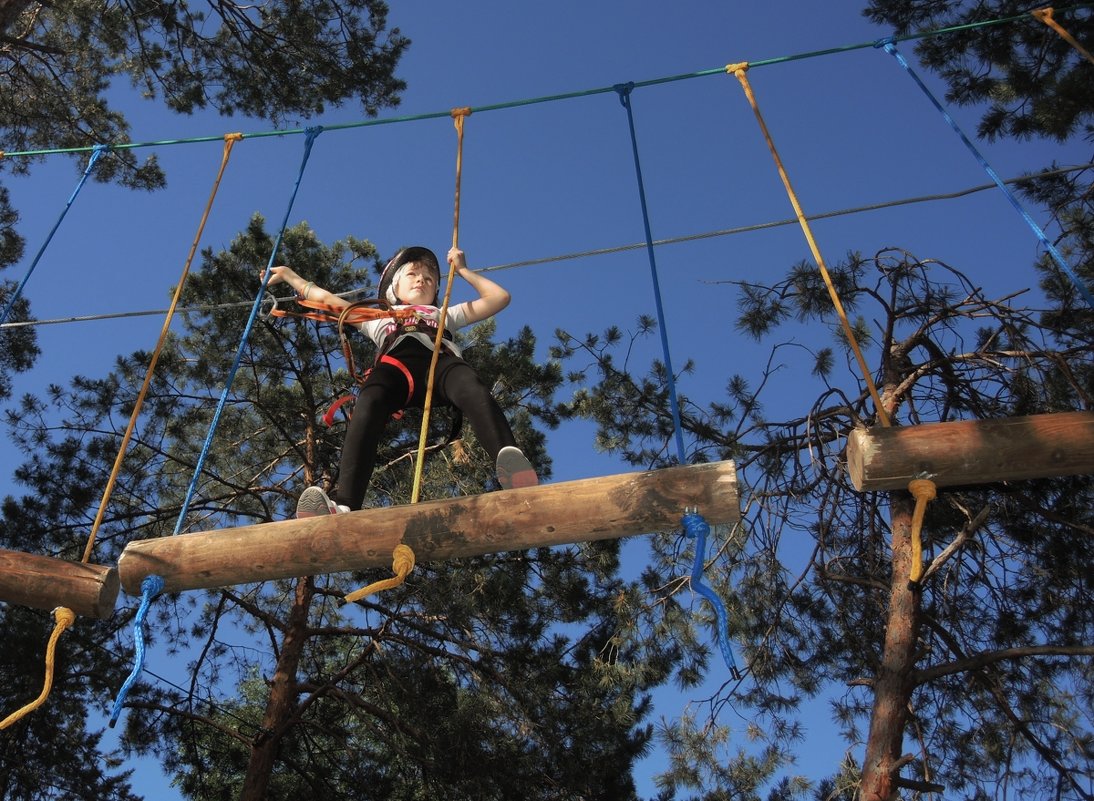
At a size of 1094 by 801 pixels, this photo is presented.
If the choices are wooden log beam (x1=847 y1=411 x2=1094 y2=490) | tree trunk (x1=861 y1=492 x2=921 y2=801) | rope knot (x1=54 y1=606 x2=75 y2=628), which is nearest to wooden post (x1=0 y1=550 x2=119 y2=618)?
rope knot (x1=54 y1=606 x2=75 y2=628)

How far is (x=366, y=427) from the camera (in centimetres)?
360

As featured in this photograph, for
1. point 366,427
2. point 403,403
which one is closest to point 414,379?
point 403,403

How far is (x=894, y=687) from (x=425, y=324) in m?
2.97

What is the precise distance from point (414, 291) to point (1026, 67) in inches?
161

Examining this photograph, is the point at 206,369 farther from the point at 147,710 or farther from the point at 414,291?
the point at 414,291

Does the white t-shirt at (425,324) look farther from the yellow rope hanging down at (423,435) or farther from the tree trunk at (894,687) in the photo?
the tree trunk at (894,687)

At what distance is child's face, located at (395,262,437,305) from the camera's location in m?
4.17

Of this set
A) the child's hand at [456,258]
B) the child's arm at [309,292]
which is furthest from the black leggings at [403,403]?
the child's arm at [309,292]

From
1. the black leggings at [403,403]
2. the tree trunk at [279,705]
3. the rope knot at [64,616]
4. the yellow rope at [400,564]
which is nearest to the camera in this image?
the yellow rope at [400,564]

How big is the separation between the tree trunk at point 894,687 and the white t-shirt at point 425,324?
9.06 ft

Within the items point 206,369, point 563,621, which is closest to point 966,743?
point 563,621

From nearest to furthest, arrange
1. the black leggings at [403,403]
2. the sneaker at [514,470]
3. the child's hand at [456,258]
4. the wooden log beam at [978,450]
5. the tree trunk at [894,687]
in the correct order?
1. the wooden log beam at [978,450]
2. the sneaker at [514,470]
3. the black leggings at [403,403]
4. the child's hand at [456,258]
5. the tree trunk at [894,687]

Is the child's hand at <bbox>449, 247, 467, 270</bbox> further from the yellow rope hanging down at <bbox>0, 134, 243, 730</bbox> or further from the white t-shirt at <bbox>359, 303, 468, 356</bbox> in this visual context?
the yellow rope hanging down at <bbox>0, 134, 243, 730</bbox>

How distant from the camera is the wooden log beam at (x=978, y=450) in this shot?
267cm
